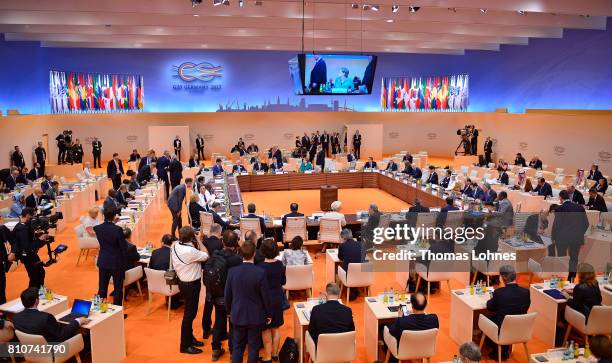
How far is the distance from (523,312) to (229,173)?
539 inches

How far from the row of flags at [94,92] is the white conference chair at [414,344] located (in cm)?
2296

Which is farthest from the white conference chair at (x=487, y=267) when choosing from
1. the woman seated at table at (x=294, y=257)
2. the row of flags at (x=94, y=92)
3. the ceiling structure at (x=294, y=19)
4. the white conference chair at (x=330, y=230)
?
the row of flags at (x=94, y=92)

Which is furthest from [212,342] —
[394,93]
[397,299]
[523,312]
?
[394,93]

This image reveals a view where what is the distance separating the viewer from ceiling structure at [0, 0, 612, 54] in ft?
42.9

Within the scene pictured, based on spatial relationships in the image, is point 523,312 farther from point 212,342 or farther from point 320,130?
point 320,130

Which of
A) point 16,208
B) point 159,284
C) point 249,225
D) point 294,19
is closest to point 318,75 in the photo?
point 294,19

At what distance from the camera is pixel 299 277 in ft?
26.8

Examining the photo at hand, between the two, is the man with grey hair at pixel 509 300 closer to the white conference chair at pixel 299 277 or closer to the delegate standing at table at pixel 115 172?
the white conference chair at pixel 299 277

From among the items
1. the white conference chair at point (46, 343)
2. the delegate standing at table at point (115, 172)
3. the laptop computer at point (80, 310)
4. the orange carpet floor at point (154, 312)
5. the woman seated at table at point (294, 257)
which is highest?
the delegate standing at table at point (115, 172)

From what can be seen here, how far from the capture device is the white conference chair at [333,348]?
5.66 m

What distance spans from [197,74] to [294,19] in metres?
12.9

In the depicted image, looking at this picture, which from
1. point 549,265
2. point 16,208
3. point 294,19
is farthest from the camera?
point 294,19

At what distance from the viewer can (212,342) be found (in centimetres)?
677

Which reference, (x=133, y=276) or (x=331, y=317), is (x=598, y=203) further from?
(x=133, y=276)
